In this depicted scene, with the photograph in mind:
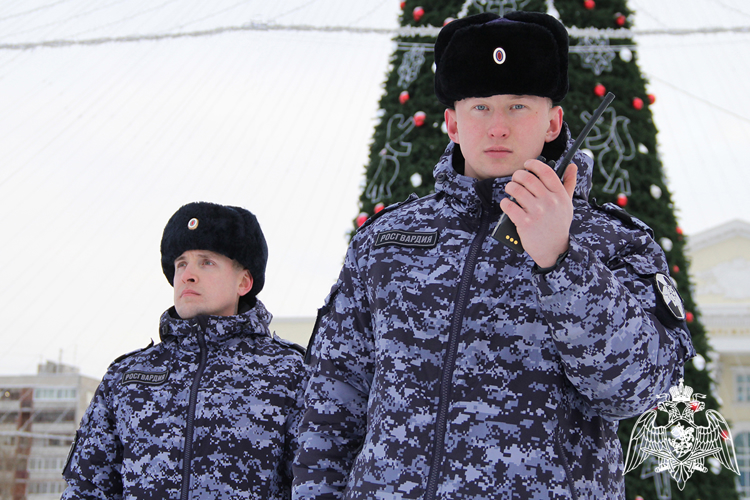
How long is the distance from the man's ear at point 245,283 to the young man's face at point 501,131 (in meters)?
1.23

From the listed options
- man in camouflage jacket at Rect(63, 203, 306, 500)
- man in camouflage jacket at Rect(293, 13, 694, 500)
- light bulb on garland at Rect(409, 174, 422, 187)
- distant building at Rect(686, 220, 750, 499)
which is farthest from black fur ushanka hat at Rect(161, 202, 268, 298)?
distant building at Rect(686, 220, 750, 499)

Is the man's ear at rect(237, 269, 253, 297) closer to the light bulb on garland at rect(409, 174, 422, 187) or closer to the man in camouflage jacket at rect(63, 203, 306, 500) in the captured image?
the man in camouflage jacket at rect(63, 203, 306, 500)

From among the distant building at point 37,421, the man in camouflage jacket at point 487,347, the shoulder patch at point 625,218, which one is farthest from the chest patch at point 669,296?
the distant building at point 37,421

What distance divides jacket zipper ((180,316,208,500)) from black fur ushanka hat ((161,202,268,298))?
0.93 feet

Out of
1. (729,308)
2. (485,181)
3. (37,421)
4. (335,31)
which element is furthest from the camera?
(37,421)

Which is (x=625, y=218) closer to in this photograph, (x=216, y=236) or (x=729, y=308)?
(x=216, y=236)

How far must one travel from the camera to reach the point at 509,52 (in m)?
1.37

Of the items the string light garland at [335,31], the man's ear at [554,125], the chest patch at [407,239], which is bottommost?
the chest patch at [407,239]

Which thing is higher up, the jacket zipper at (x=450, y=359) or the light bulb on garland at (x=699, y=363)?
the light bulb on garland at (x=699, y=363)

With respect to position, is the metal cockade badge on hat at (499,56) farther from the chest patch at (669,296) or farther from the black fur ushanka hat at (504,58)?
the chest patch at (669,296)

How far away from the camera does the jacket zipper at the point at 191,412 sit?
202 cm

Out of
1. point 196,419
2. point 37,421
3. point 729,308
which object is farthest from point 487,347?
point 37,421

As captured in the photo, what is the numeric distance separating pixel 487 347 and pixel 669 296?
297 millimetres

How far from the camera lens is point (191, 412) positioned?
2.10 metres
